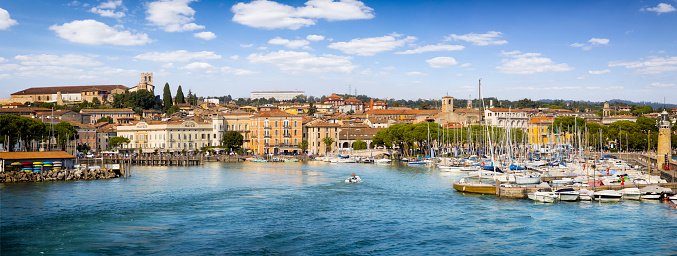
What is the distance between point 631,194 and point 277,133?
5476 cm

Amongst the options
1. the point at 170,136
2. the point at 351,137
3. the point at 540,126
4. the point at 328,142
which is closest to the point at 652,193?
the point at 328,142

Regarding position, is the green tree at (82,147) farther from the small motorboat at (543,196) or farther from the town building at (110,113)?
the small motorboat at (543,196)

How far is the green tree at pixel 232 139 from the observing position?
7781 cm

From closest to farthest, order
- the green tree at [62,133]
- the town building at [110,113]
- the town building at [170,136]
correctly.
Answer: the green tree at [62,133], the town building at [170,136], the town building at [110,113]

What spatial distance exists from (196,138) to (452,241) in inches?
2583

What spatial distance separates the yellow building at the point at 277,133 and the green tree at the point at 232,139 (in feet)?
7.86

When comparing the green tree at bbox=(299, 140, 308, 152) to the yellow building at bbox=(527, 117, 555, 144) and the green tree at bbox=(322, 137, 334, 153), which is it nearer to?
the green tree at bbox=(322, 137, 334, 153)

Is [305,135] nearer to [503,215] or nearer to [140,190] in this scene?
[140,190]

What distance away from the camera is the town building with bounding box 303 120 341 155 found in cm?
7856

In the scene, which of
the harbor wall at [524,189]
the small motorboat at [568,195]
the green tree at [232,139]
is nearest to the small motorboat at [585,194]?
the small motorboat at [568,195]

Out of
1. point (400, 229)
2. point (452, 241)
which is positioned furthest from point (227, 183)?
point (452, 241)

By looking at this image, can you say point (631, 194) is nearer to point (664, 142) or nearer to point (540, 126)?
point (664, 142)

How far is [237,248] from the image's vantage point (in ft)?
61.7

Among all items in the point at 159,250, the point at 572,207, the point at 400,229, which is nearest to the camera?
the point at 159,250
